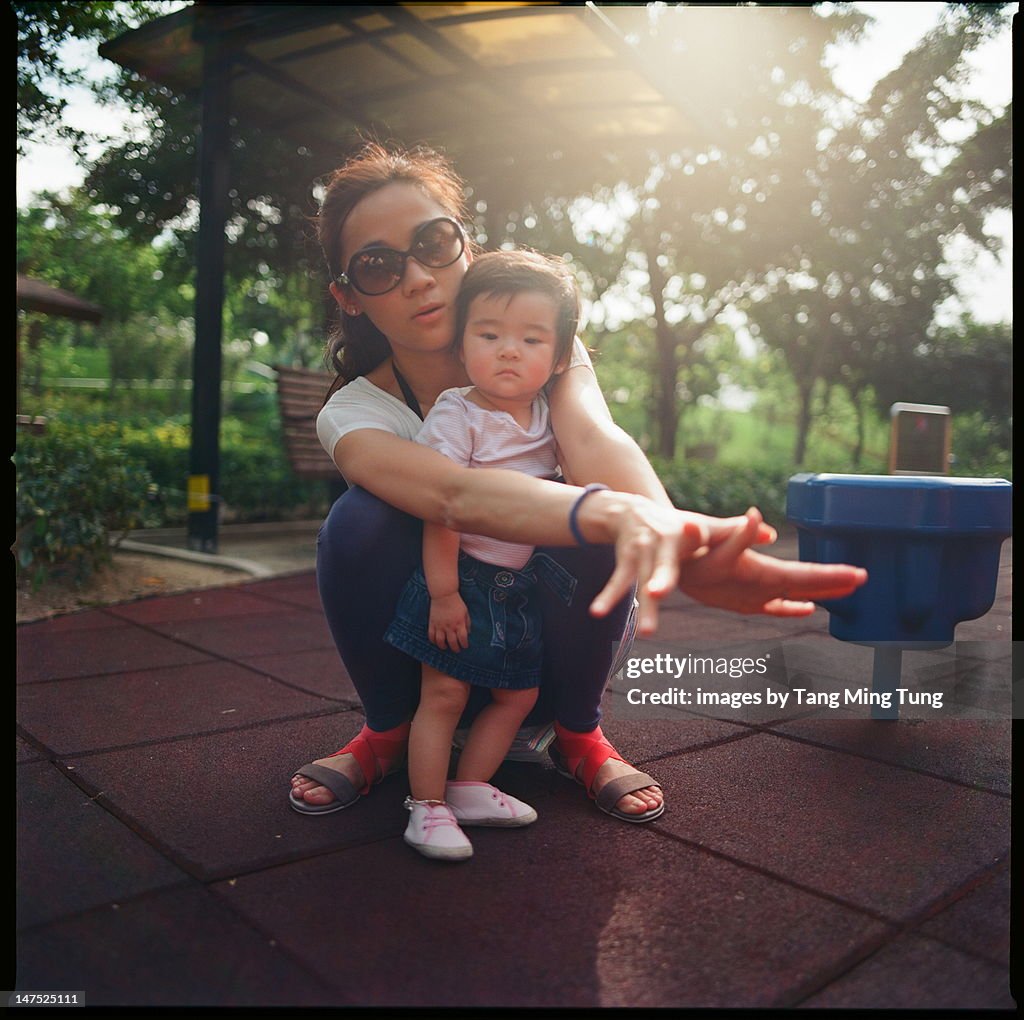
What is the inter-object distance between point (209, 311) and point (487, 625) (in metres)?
4.88

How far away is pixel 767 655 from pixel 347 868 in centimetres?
226

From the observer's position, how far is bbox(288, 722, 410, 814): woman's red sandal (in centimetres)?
206

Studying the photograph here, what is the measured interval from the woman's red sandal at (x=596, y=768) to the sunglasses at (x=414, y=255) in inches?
40.6

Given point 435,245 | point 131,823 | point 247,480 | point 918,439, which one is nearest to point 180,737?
point 131,823

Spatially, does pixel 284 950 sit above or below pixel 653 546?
below

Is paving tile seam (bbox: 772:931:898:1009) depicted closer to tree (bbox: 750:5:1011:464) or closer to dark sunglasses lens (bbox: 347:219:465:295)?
Answer: dark sunglasses lens (bbox: 347:219:465:295)

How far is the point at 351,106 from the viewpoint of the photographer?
259 inches

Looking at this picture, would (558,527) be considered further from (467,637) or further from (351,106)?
(351,106)

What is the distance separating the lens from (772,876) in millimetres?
1755

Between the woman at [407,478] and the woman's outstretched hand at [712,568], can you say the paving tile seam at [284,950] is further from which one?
the woman's outstretched hand at [712,568]

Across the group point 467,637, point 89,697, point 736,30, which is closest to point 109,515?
point 89,697

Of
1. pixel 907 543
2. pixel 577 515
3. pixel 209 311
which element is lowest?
pixel 907 543

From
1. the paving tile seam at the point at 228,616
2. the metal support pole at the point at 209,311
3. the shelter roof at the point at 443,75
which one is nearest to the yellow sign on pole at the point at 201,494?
the metal support pole at the point at 209,311

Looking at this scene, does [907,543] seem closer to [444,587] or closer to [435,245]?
[444,587]
